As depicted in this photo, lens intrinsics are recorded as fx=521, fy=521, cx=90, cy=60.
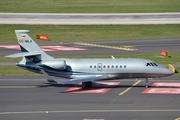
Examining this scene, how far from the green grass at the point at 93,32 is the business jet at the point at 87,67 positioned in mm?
35130

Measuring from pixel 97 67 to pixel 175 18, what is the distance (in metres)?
55.8

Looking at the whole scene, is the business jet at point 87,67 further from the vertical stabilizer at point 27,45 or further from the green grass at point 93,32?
the green grass at point 93,32

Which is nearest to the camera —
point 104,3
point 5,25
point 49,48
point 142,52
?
point 142,52

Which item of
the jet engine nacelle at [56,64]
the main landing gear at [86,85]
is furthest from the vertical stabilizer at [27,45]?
the main landing gear at [86,85]

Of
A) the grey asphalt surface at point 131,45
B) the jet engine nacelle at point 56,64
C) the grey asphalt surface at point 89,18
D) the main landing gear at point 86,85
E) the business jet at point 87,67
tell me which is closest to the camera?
the business jet at point 87,67

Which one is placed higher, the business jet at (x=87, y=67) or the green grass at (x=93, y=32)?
the green grass at (x=93, y=32)

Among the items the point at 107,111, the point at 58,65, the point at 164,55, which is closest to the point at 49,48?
the point at 164,55

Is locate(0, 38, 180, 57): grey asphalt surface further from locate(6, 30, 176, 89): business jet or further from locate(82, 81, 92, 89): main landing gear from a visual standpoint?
locate(6, 30, 176, 89): business jet

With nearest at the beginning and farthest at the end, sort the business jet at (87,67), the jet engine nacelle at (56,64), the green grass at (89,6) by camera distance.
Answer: the business jet at (87,67) < the jet engine nacelle at (56,64) < the green grass at (89,6)

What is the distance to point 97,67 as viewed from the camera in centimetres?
4978

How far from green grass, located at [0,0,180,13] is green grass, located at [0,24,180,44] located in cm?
1981

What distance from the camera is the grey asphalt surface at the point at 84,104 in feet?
129

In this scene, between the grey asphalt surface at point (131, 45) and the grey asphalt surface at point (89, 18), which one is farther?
the grey asphalt surface at point (89, 18)

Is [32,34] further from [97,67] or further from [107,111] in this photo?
[107,111]
